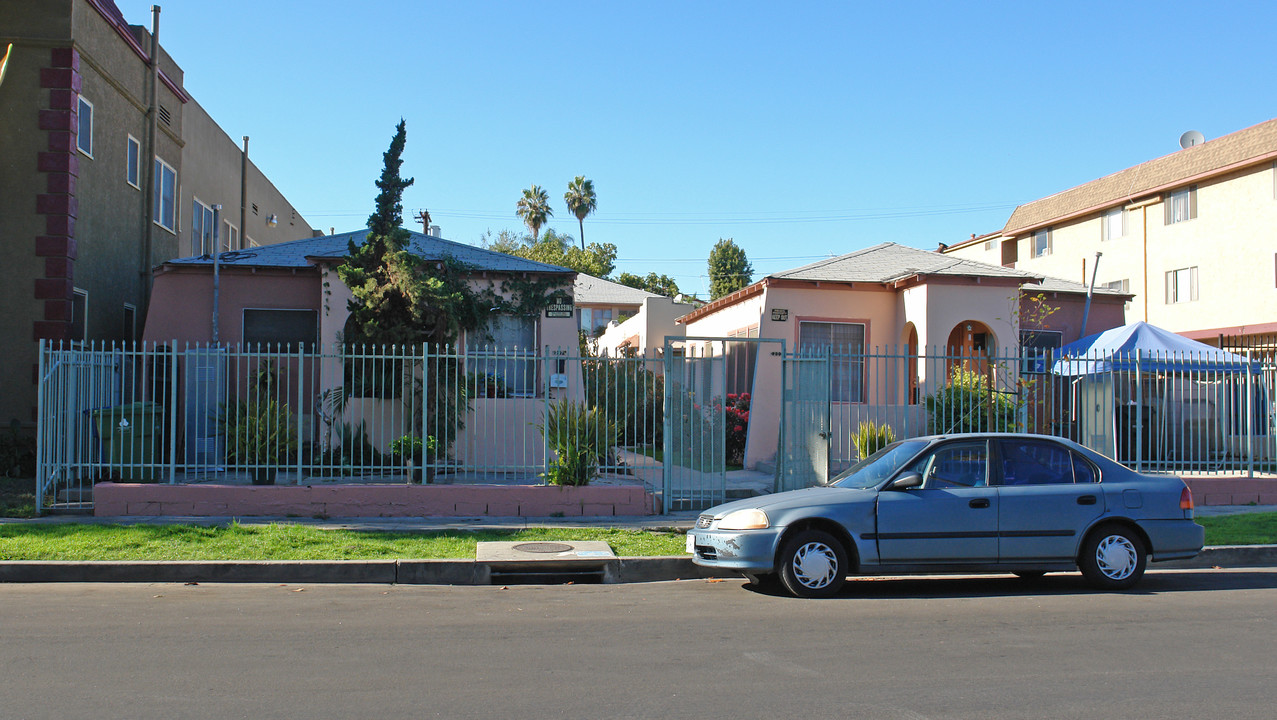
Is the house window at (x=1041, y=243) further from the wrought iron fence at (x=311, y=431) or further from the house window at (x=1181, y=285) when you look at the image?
the wrought iron fence at (x=311, y=431)

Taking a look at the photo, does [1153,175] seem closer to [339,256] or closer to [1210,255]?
[1210,255]

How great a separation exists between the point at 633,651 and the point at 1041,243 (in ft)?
104

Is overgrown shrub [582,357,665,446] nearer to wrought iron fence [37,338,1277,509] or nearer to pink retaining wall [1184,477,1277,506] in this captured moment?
wrought iron fence [37,338,1277,509]

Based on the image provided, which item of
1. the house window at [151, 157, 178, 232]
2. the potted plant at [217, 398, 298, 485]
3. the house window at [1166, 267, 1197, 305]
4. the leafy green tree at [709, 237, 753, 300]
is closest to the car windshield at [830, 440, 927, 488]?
the potted plant at [217, 398, 298, 485]

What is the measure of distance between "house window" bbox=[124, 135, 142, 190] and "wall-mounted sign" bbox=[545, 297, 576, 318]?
8343mm

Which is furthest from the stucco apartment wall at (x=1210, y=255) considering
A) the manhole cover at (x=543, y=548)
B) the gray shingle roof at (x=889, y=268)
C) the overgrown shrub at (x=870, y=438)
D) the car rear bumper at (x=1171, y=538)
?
the manhole cover at (x=543, y=548)

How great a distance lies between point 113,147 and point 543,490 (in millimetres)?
10689

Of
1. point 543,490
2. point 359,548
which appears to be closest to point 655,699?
point 359,548

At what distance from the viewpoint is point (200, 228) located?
21141 mm

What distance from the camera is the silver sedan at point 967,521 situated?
7.63 m

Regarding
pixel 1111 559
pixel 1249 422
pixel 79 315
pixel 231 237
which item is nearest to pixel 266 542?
pixel 1111 559

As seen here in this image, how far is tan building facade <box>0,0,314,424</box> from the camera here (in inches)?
559

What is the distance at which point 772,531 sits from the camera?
7613 millimetres

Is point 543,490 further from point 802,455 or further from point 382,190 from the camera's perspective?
point 382,190
